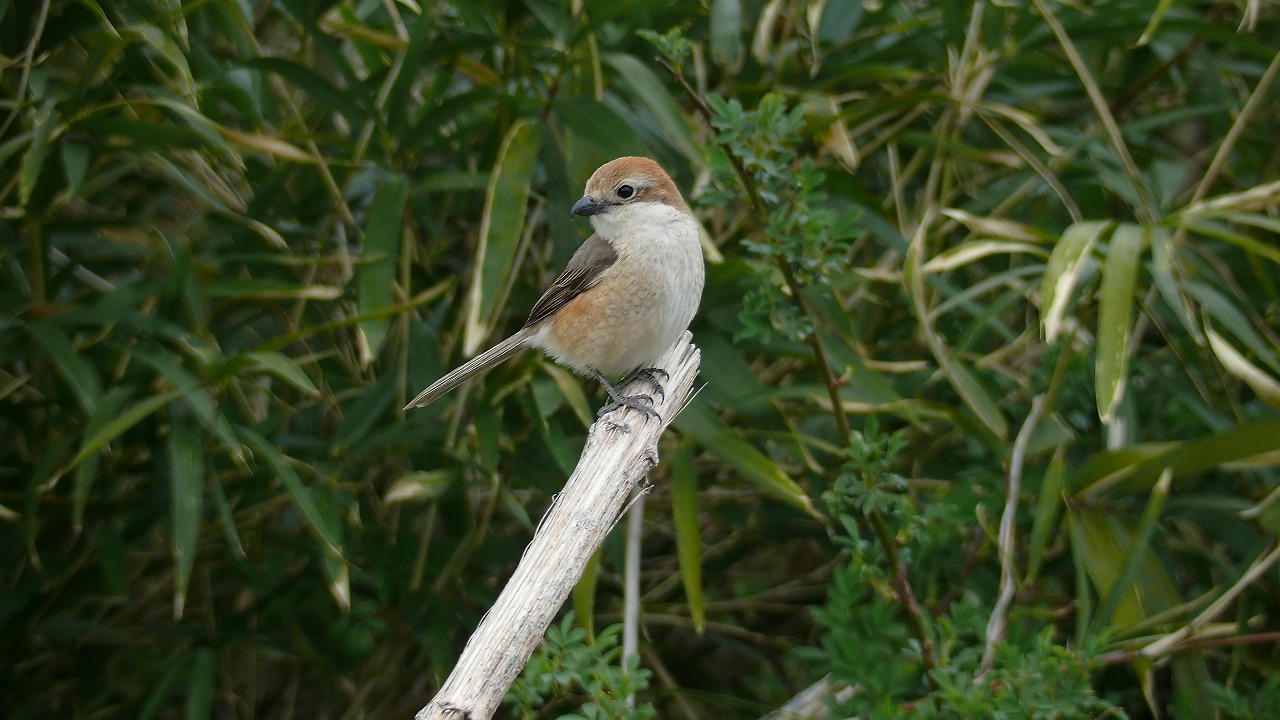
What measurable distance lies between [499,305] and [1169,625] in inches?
71.6

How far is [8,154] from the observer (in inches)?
110

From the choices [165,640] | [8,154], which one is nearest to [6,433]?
[165,640]

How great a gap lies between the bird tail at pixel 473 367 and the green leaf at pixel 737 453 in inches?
16.9

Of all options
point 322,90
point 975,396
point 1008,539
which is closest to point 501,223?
point 322,90

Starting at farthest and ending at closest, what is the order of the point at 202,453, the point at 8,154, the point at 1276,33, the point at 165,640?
the point at 1276,33
the point at 165,640
the point at 202,453
the point at 8,154

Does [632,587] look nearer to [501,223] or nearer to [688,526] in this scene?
[688,526]

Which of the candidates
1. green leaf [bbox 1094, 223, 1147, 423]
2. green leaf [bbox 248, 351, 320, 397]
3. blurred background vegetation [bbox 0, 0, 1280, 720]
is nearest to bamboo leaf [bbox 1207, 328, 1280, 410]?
blurred background vegetation [bbox 0, 0, 1280, 720]

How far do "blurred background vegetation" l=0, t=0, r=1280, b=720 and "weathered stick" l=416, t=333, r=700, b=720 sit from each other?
0.49m

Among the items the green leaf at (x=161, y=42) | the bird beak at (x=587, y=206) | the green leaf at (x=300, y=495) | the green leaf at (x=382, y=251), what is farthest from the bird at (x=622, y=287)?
the green leaf at (x=161, y=42)

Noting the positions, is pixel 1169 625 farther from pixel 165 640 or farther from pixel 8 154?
pixel 8 154

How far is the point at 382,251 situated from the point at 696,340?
855 millimetres

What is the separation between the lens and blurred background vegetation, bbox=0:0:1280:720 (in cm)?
273

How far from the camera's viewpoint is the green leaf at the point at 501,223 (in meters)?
2.74

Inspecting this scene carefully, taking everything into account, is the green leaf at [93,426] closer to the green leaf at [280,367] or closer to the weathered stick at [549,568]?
the green leaf at [280,367]
